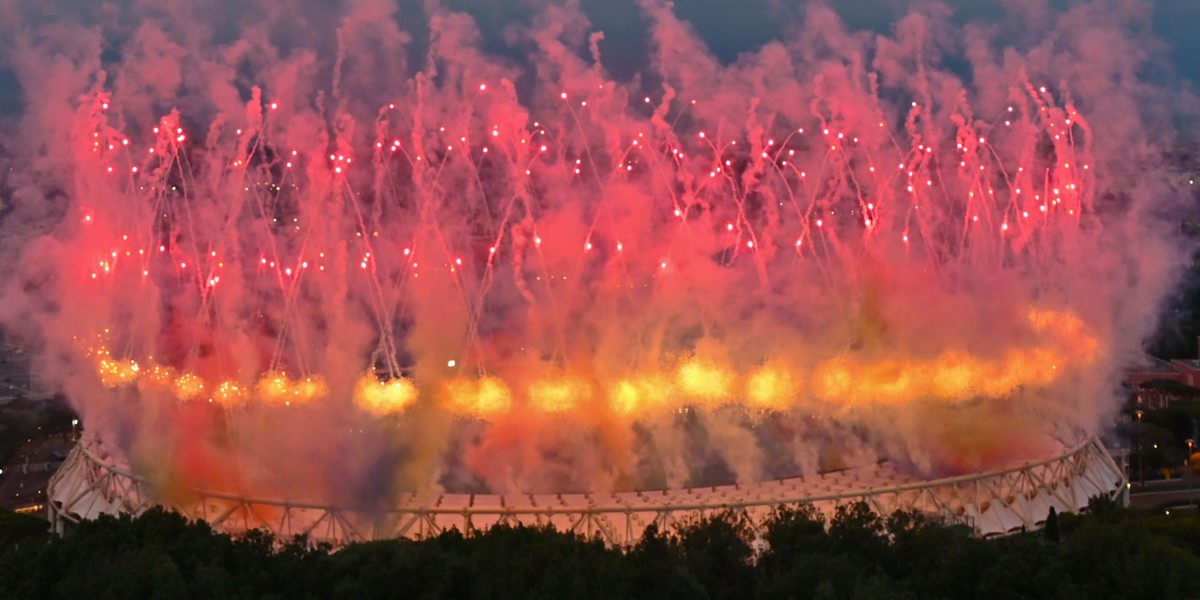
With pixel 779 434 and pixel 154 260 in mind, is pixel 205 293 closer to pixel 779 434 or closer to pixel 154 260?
pixel 154 260

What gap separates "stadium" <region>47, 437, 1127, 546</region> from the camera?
1894 cm

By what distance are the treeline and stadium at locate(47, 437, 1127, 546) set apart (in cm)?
266

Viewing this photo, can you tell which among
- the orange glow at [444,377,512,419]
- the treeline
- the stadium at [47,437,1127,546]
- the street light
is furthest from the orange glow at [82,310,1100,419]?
the street light

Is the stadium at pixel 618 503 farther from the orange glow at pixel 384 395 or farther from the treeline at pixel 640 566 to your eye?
the treeline at pixel 640 566

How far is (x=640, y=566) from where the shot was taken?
44.7 ft

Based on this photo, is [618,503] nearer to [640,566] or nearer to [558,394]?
[558,394]

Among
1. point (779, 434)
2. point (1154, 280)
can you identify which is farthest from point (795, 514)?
point (1154, 280)

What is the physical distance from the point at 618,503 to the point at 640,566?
575 cm

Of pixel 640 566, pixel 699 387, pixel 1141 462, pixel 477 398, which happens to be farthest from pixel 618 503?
pixel 1141 462

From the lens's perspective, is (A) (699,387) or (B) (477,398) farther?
(A) (699,387)

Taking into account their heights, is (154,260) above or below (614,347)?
above

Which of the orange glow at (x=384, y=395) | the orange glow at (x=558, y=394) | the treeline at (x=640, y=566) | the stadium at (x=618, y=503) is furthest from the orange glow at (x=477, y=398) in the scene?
the treeline at (x=640, y=566)

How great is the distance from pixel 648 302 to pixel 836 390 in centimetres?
403

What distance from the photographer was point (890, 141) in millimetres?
24203
